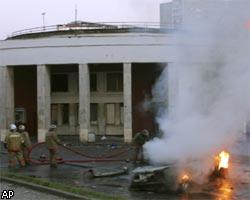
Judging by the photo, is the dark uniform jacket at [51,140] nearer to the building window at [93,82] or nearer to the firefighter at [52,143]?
the firefighter at [52,143]

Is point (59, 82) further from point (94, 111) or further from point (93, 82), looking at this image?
point (94, 111)

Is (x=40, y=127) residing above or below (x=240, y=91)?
below

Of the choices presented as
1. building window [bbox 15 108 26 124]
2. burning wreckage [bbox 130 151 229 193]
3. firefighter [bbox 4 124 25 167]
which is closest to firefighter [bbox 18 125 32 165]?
firefighter [bbox 4 124 25 167]

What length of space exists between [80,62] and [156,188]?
823 inches

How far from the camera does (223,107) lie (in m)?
17.2

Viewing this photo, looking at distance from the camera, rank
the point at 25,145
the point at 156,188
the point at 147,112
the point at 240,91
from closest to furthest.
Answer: the point at 156,188
the point at 240,91
the point at 25,145
the point at 147,112

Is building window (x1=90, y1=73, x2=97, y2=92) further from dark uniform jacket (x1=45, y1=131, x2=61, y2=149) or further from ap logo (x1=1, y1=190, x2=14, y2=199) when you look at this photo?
ap logo (x1=1, y1=190, x2=14, y2=199)

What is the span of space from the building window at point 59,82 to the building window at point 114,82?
3.29 meters

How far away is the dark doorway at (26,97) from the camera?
40.5 meters

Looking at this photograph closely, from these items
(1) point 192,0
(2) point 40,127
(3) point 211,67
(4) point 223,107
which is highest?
(1) point 192,0

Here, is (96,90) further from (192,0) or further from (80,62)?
(192,0)

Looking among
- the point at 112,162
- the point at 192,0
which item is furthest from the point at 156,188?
the point at 112,162

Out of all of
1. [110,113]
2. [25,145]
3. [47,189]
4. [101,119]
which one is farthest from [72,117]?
[47,189]

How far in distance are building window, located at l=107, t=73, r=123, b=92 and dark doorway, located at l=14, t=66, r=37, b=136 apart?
5657 millimetres
